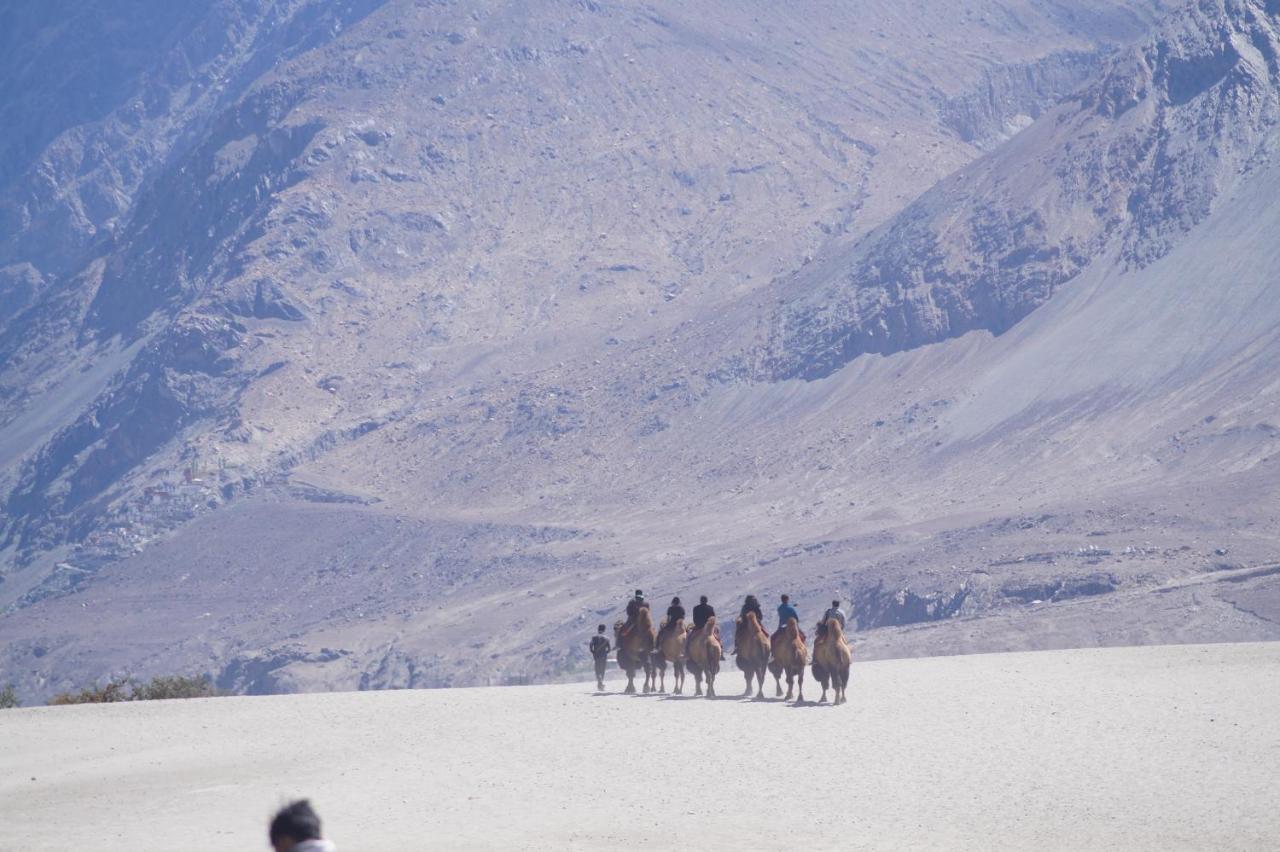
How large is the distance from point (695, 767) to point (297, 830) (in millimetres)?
15022

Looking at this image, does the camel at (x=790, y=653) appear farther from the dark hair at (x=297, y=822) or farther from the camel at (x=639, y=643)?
the dark hair at (x=297, y=822)

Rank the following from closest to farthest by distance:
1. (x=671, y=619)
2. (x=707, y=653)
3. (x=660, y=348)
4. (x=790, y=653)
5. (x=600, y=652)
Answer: (x=790, y=653) → (x=707, y=653) → (x=671, y=619) → (x=600, y=652) → (x=660, y=348)

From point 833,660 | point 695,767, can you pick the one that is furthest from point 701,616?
point 695,767

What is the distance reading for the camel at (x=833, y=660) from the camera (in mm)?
30312

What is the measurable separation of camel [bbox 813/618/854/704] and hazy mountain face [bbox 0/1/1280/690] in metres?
41.7

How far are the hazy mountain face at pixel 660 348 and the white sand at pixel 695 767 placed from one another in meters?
41.6

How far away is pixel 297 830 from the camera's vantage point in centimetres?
1084

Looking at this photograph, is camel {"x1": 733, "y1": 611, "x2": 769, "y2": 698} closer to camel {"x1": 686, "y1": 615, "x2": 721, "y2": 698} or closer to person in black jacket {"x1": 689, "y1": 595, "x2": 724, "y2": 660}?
camel {"x1": 686, "y1": 615, "x2": 721, "y2": 698}

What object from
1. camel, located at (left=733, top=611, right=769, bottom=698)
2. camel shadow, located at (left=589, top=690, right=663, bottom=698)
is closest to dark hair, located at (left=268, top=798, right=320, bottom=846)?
camel, located at (left=733, top=611, right=769, bottom=698)

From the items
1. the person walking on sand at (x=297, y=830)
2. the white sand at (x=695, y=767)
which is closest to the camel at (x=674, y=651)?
the white sand at (x=695, y=767)

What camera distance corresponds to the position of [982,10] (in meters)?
197

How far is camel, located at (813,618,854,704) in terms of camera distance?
30.3 meters

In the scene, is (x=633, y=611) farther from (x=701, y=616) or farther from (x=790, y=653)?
(x=790, y=653)

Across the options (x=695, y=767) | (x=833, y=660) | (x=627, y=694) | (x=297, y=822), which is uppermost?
(x=833, y=660)
